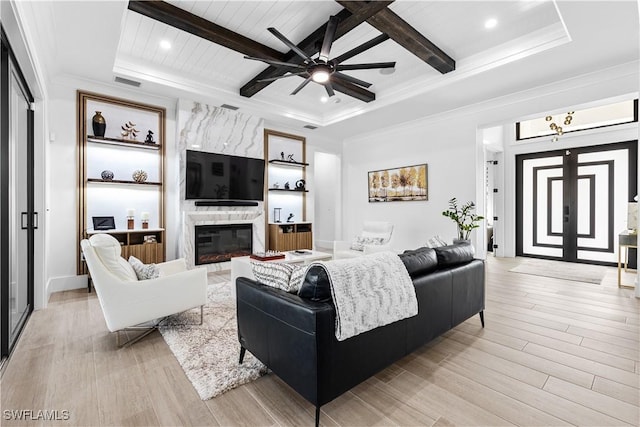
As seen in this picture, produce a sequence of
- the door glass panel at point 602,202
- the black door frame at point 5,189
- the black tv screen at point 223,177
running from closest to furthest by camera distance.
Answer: the black door frame at point 5,189 → the black tv screen at point 223,177 → the door glass panel at point 602,202

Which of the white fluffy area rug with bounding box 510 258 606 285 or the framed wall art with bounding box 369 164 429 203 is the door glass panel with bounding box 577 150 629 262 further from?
the framed wall art with bounding box 369 164 429 203

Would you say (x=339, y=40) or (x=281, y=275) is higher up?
(x=339, y=40)

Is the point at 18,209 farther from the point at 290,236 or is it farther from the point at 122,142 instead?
the point at 290,236

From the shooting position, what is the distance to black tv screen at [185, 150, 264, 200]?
513 cm

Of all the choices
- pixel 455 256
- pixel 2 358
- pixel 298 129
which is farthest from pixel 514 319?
pixel 298 129

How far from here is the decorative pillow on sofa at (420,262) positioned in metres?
2.11

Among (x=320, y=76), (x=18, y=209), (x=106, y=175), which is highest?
(x=320, y=76)

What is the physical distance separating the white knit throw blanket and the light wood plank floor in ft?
1.61

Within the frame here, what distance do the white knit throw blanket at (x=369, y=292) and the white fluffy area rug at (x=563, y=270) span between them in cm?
442

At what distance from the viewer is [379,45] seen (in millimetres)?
3840

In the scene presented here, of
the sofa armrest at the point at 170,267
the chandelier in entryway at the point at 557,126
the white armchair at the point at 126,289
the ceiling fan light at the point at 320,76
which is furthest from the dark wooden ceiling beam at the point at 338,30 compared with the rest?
the chandelier in entryway at the point at 557,126

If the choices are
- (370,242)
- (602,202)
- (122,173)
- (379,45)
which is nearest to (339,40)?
(379,45)

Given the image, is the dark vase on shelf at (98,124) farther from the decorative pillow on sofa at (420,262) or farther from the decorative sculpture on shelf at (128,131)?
the decorative pillow on sofa at (420,262)

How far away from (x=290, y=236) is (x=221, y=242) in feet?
4.88
